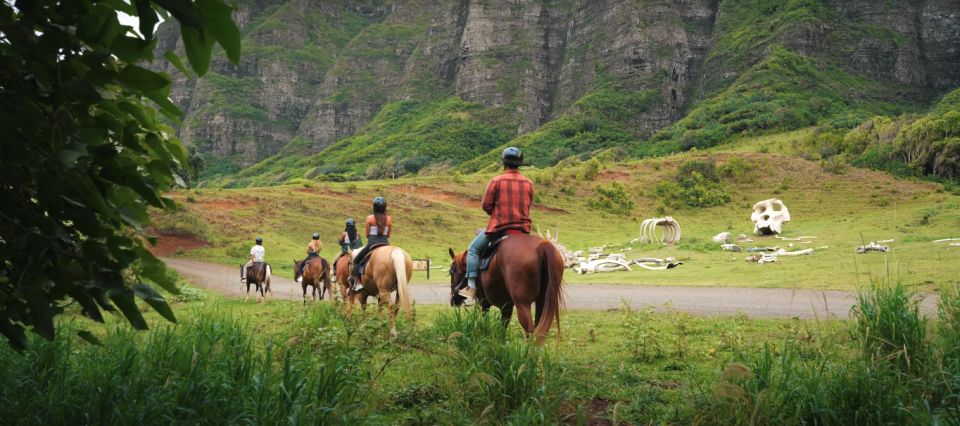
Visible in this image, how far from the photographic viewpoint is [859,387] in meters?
4.11

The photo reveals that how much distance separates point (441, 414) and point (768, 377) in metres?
2.21

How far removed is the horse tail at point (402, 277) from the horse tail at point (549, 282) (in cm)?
287

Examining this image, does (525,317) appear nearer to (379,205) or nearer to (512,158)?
(512,158)

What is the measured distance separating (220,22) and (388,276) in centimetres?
823

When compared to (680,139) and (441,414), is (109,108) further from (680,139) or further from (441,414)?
(680,139)

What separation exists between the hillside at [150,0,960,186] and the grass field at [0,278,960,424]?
76.2m

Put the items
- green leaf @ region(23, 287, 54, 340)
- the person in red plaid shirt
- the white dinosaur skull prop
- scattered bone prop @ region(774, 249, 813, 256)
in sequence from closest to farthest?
green leaf @ region(23, 287, 54, 340), the person in red plaid shirt, scattered bone prop @ region(774, 249, 813, 256), the white dinosaur skull prop

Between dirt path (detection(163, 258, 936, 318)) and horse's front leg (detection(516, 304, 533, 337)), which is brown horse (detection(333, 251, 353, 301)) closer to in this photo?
dirt path (detection(163, 258, 936, 318))

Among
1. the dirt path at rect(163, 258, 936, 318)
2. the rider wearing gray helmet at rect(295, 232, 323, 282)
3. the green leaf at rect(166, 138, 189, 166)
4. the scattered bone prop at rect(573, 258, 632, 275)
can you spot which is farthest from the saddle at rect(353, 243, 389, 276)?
the scattered bone prop at rect(573, 258, 632, 275)

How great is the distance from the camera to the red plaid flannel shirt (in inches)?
304

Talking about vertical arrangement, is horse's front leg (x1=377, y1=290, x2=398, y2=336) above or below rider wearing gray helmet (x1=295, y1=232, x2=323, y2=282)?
below

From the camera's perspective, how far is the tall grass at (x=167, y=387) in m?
3.65

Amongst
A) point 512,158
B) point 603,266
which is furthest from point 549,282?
point 603,266

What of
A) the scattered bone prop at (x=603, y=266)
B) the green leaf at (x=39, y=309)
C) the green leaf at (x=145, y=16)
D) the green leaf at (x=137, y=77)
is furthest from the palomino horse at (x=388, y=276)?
the scattered bone prop at (x=603, y=266)
